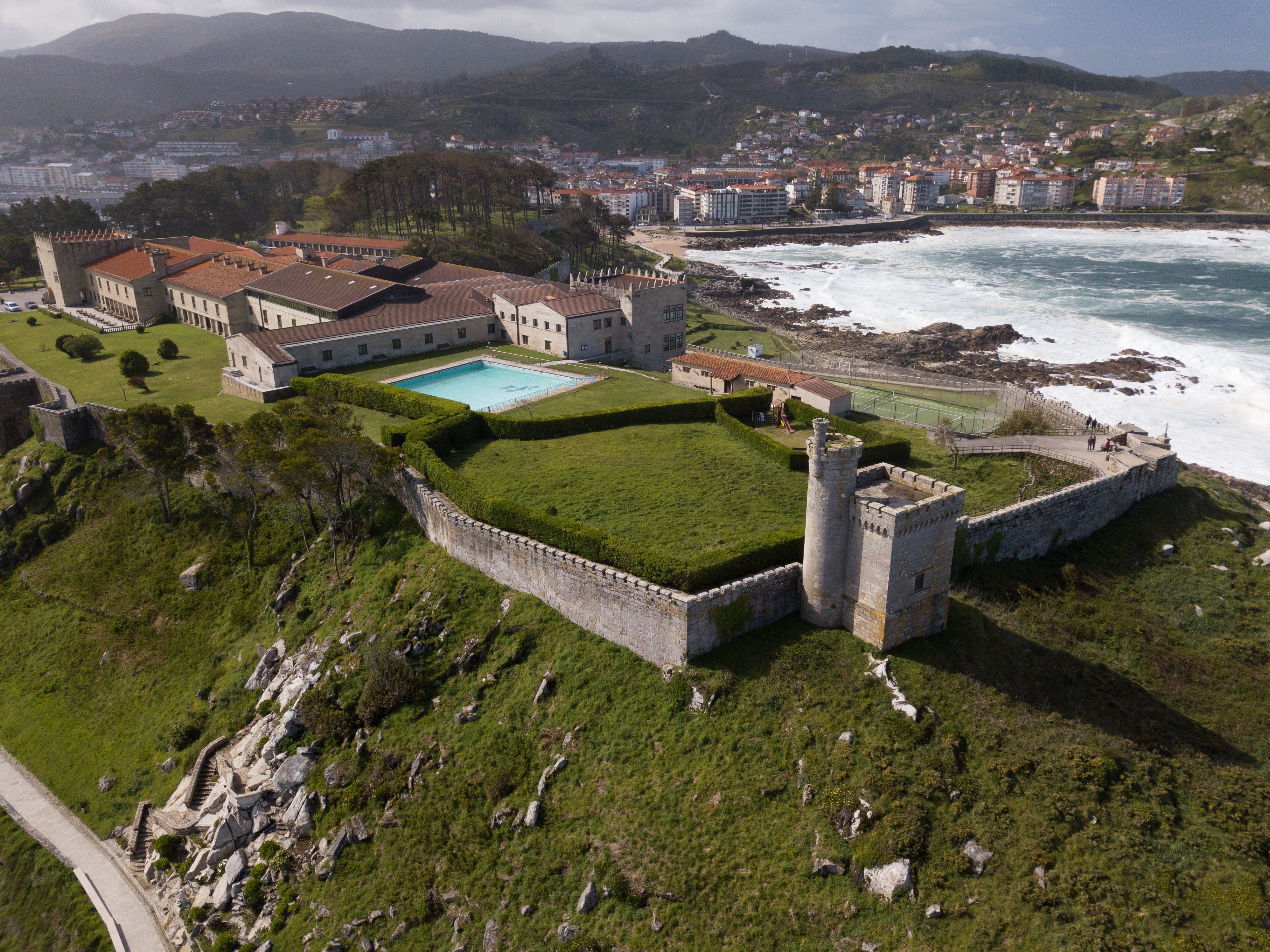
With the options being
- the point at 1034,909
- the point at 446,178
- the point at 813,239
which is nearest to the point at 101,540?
the point at 1034,909

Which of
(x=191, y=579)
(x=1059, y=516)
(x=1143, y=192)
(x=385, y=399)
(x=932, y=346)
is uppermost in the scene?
(x=1143, y=192)

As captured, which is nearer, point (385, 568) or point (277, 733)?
point (277, 733)

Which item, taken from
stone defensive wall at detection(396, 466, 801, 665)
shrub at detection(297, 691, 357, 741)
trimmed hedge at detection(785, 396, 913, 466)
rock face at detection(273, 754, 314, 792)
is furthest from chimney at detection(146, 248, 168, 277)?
rock face at detection(273, 754, 314, 792)

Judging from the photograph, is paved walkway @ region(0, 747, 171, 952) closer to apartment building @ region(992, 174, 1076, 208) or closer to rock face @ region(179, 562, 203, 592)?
rock face @ region(179, 562, 203, 592)

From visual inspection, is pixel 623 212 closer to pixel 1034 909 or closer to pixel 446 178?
pixel 446 178

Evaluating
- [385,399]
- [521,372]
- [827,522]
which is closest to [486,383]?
[521,372]

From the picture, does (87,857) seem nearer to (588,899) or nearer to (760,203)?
(588,899)
